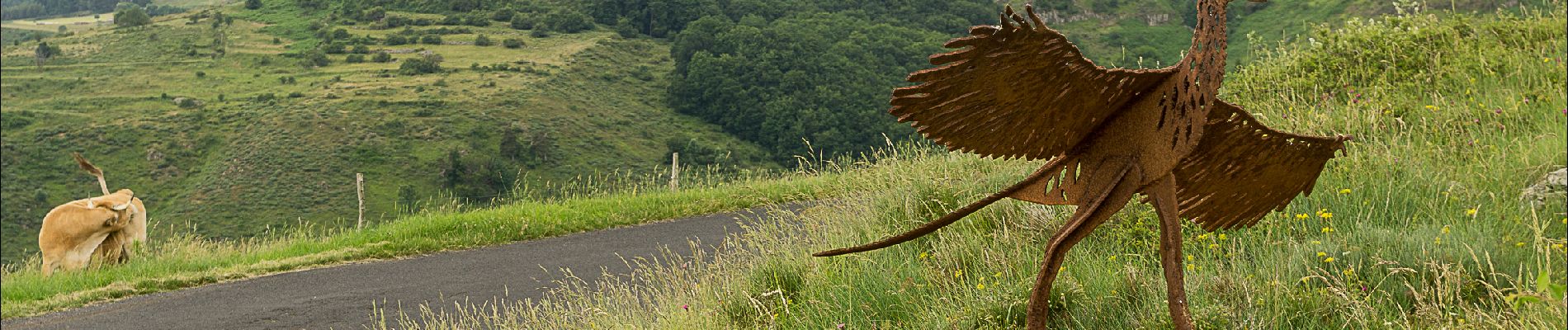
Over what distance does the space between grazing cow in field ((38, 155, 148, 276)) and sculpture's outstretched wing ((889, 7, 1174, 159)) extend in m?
8.26

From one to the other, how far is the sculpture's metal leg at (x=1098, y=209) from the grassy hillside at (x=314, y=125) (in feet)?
122

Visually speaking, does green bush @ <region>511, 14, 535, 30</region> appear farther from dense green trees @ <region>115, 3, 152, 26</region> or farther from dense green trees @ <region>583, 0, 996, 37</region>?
dense green trees @ <region>115, 3, 152, 26</region>

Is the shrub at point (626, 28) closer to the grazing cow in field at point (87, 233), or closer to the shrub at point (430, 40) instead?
the shrub at point (430, 40)

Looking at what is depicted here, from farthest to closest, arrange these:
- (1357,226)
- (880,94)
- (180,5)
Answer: (180,5)
(880,94)
(1357,226)

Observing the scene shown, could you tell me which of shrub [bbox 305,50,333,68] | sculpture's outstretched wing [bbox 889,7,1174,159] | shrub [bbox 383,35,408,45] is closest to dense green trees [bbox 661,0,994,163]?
shrub [bbox 383,35,408,45]

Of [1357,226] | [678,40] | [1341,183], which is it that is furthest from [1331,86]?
[678,40]

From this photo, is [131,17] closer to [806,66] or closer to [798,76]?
[806,66]

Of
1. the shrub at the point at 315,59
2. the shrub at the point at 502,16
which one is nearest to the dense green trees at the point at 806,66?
the shrub at the point at 502,16

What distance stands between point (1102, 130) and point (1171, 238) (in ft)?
1.01

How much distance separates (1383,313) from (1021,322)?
Answer: 129cm

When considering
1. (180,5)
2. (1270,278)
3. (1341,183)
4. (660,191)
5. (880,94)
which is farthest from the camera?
(180,5)

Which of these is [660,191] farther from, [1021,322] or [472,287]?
[1021,322]

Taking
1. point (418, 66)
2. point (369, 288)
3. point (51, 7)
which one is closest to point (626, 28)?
point (418, 66)

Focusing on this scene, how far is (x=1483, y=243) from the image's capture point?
14.8 feet
